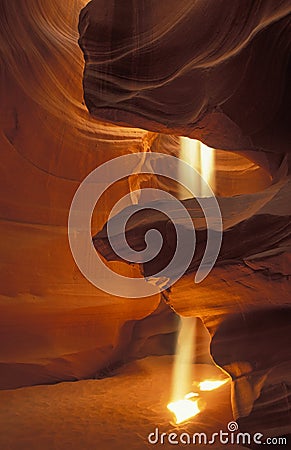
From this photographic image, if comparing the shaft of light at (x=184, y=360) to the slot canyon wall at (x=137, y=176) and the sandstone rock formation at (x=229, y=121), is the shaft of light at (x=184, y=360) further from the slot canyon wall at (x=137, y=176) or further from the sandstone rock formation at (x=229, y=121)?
the sandstone rock formation at (x=229, y=121)

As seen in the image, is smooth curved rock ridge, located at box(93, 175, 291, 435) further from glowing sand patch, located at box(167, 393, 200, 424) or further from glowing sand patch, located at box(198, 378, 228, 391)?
glowing sand patch, located at box(198, 378, 228, 391)

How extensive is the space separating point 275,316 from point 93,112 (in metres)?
2.29

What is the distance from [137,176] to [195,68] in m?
2.58

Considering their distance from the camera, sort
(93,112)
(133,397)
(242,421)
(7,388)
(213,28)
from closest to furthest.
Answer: (242,421), (213,28), (93,112), (133,397), (7,388)

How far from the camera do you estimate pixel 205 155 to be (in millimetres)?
6516

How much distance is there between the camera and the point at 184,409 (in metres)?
4.05

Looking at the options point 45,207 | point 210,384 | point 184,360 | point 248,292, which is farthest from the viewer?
point 184,360

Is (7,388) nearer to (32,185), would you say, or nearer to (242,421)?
(32,185)

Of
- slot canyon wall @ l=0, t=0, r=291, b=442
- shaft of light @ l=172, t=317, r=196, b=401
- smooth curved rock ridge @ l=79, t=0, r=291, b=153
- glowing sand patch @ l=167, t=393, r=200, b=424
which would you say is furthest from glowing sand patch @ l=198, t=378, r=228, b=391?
smooth curved rock ridge @ l=79, t=0, r=291, b=153

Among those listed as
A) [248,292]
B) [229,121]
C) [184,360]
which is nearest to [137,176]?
[184,360]

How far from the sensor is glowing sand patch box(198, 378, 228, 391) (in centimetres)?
465

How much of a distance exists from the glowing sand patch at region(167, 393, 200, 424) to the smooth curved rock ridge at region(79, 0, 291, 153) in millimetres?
2149

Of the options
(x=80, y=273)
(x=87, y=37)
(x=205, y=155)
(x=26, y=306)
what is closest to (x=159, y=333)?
(x=80, y=273)

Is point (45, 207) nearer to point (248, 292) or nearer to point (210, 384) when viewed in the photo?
point (210, 384)
